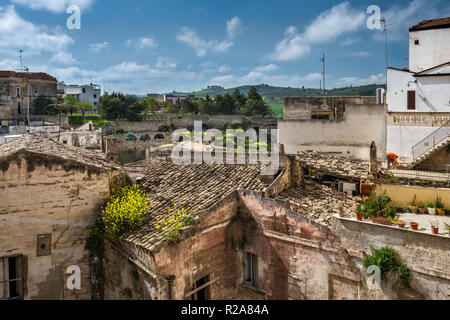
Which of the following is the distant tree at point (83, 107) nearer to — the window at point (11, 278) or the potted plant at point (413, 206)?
the window at point (11, 278)

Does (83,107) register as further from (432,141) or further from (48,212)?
(432,141)

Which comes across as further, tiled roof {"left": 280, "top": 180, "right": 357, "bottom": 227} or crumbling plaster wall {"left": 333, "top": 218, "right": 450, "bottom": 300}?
tiled roof {"left": 280, "top": 180, "right": 357, "bottom": 227}

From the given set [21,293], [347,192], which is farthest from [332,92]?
[21,293]

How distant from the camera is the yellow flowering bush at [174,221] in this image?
9281 mm

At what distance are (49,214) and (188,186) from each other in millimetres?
4406

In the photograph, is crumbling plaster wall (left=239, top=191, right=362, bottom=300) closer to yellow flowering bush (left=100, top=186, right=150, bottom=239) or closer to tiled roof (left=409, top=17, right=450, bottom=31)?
yellow flowering bush (left=100, top=186, right=150, bottom=239)

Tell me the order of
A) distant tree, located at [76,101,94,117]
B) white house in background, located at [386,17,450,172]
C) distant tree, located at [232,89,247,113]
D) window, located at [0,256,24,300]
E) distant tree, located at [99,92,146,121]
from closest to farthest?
window, located at [0,256,24,300] < white house in background, located at [386,17,450,172] < distant tree, located at [99,92,146,121] < distant tree, located at [76,101,94,117] < distant tree, located at [232,89,247,113]

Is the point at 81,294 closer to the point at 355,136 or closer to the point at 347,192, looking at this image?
the point at 347,192

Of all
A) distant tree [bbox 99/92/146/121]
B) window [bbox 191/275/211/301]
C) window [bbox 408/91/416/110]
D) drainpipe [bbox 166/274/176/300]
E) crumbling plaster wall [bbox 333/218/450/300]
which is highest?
distant tree [bbox 99/92/146/121]

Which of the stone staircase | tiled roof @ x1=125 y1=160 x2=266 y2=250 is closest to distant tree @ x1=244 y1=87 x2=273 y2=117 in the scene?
the stone staircase

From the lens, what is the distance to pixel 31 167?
10.3m

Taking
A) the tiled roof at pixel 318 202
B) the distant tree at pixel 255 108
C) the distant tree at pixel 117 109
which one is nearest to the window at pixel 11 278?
the tiled roof at pixel 318 202

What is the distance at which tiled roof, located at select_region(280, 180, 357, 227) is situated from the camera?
10914 millimetres
